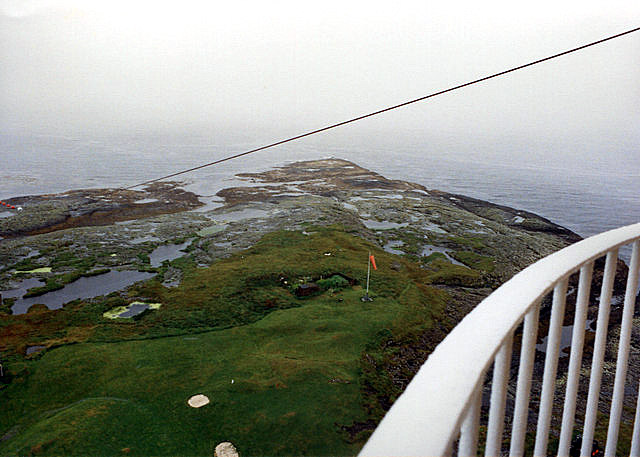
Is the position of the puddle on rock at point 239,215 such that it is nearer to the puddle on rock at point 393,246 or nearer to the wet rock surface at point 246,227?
the wet rock surface at point 246,227

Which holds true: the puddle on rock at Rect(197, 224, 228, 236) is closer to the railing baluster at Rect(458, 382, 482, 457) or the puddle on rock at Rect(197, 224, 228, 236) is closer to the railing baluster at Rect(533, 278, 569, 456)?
the railing baluster at Rect(533, 278, 569, 456)

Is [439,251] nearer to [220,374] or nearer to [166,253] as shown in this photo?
[166,253]

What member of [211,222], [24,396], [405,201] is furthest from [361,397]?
[405,201]

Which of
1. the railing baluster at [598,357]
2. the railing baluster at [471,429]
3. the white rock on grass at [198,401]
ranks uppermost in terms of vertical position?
the railing baluster at [471,429]

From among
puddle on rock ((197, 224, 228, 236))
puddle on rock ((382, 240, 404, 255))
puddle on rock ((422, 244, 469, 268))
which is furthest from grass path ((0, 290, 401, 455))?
puddle on rock ((197, 224, 228, 236))

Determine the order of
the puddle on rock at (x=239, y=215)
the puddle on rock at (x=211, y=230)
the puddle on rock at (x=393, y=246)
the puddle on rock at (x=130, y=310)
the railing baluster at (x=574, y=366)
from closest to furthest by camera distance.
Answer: the railing baluster at (x=574, y=366) < the puddle on rock at (x=130, y=310) < the puddle on rock at (x=393, y=246) < the puddle on rock at (x=211, y=230) < the puddle on rock at (x=239, y=215)

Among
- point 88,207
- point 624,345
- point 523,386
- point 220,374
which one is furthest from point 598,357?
point 88,207

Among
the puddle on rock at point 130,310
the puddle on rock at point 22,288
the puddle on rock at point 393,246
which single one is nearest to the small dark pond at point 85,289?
the puddle on rock at point 22,288
